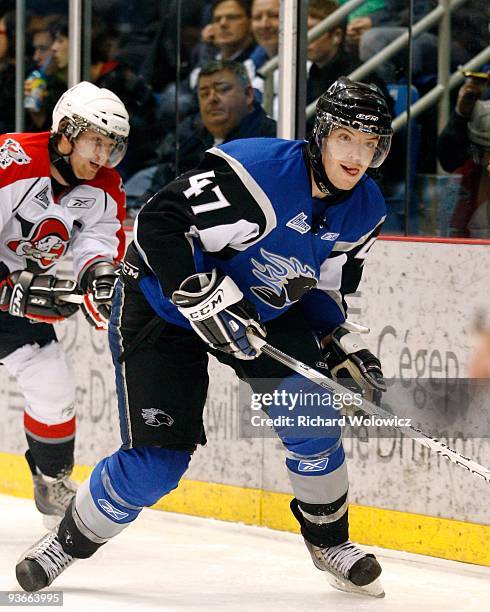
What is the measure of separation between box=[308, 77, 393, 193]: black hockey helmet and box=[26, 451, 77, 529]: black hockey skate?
1.56 m

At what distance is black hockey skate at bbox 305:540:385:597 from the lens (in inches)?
125

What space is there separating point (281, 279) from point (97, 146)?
95 cm

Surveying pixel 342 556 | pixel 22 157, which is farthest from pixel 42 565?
pixel 22 157

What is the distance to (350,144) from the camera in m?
2.88

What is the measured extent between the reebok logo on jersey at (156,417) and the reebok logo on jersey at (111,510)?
21 cm

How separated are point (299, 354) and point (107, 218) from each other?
1051 mm

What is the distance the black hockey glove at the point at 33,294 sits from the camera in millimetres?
3693

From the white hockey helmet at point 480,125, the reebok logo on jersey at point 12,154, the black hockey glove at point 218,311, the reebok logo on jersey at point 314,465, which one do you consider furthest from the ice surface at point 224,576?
the white hockey helmet at point 480,125

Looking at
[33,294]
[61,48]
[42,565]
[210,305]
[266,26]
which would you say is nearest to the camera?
[210,305]

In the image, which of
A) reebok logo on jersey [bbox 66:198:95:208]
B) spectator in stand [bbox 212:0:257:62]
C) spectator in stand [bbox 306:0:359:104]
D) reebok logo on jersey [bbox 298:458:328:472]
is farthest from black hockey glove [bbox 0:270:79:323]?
spectator in stand [bbox 212:0:257:62]

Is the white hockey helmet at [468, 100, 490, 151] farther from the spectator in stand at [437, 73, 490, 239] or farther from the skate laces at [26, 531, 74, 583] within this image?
the skate laces at [26, 531, 74, 583]

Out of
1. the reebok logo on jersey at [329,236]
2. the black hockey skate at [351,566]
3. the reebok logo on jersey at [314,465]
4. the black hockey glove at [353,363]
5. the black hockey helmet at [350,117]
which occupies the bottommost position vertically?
the black hockey skate at [351,566]

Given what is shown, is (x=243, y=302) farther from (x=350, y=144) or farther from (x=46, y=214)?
(x=46, y=214)

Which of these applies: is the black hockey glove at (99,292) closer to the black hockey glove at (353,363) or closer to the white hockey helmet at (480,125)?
the black hockey glove at (353,363)
